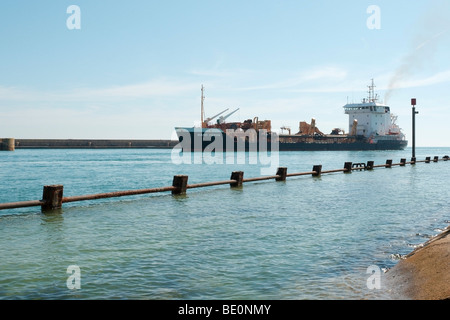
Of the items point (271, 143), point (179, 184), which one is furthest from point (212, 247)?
point (271, 143)

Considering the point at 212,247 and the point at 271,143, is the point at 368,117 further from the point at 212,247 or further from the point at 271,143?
the point at 212,247

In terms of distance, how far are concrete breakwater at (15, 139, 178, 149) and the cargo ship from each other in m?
35.7

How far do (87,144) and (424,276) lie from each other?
131556 millimetres

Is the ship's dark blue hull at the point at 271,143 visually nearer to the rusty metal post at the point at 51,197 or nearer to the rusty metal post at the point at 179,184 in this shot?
the rusty metal post at the point at 179,184

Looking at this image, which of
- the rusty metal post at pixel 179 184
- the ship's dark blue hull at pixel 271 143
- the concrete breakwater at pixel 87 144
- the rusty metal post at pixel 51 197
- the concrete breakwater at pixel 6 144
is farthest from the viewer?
the concrete breakwater at pixel 87 144

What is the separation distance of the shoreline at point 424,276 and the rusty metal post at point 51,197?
29.3 feet

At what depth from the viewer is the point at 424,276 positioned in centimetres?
513

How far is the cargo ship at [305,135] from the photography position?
98.2m

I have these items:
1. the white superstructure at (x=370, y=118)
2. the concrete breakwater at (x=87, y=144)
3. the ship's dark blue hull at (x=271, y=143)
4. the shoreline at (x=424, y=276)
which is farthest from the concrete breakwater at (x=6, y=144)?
the shoreline at (x=424, y=276)

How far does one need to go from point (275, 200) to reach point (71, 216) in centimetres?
678

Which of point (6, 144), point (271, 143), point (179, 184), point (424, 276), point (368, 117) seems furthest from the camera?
point (368, 117)

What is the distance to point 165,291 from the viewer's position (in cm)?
517
